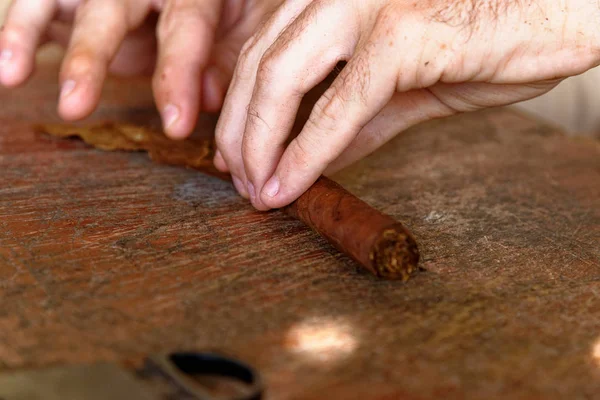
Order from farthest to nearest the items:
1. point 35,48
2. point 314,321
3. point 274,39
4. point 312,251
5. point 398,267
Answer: point 35,48, point 274,39, point 312,251, point 398,267, point 314,321

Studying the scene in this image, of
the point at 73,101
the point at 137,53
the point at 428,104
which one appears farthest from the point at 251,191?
the point at 137,53

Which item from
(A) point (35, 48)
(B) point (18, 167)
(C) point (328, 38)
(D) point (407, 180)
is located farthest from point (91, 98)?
(D) point (407, 180)

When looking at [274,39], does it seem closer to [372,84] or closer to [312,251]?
[372,84]

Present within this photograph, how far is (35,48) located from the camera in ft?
6.58

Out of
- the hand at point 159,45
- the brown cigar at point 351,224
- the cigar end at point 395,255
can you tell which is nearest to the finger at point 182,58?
the hand at point 159,45

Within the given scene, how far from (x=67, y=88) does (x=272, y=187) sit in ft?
2.26

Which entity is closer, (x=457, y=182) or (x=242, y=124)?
(x=242, y=124)

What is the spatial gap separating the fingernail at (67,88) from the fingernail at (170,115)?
246 millimetres

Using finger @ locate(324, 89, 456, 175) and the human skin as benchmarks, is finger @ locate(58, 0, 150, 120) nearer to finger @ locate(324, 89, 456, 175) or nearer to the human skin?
the human skin

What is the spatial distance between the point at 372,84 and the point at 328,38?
141 millimetres

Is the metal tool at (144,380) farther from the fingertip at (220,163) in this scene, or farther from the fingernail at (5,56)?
the fingernail at (5,56)

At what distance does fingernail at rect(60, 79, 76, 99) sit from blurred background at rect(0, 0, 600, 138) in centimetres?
182

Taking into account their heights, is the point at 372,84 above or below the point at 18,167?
above

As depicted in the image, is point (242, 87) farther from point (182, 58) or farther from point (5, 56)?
point (5, 56)
